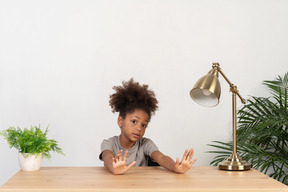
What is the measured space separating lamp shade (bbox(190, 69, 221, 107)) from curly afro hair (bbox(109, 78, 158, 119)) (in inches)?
16.9

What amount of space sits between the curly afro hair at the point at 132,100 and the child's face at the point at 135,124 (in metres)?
0.03

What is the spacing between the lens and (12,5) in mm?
3807

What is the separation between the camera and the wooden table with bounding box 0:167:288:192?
1691mm

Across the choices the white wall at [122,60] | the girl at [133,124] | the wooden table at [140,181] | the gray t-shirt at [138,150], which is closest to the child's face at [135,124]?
the girl at [133,124]

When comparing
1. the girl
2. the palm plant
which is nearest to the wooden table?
the girl

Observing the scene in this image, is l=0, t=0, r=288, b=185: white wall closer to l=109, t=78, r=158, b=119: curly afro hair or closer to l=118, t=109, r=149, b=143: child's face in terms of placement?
l=109, t=78, r=158, b=119: curly afro hair

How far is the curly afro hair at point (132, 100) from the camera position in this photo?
8.43 feet

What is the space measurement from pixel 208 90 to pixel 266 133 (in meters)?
1.38

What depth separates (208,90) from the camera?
6.59 ft

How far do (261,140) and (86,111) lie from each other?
1643 mm

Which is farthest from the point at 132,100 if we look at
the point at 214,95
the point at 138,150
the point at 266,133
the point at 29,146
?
the point at 266,133

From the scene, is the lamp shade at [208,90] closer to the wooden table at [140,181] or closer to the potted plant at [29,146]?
the wooden table at [140,181]

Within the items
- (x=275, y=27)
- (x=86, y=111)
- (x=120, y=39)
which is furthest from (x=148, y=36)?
(x=275, y=27)

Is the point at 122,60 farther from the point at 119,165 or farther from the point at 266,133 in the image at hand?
the point at 119,165
